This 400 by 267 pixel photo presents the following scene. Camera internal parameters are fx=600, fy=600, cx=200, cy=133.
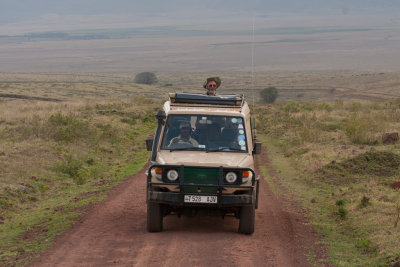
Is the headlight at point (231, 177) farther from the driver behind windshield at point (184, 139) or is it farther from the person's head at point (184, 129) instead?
the person's head at point (184, 129)

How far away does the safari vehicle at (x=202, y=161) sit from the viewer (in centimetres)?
945

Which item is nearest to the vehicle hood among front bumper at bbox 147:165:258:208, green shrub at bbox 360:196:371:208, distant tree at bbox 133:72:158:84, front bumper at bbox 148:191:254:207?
front bumper at bbox 147:165:258:208

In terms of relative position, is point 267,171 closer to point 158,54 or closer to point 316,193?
point 316,193

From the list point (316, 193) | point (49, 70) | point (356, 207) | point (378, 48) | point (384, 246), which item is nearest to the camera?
point (384, 246)

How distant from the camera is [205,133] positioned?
10.4m

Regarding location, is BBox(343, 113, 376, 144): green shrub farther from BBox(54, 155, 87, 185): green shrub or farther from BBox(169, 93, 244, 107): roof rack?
BBox(169, 93, 244, 107): roof rack

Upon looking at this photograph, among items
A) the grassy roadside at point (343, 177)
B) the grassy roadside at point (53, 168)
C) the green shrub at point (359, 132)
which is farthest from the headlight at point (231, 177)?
the green shrub at point (359, 132)

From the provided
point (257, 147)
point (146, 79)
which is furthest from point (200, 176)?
point (146, 79)

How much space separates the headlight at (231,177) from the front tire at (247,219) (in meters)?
0.60

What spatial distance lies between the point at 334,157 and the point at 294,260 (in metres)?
10.2

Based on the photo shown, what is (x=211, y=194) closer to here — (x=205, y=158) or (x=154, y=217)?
(x=205, y=158)

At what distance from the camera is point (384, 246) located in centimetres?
973

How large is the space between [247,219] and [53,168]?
8131 mm

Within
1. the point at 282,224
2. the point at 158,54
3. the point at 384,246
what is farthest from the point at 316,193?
the point at 158,54
